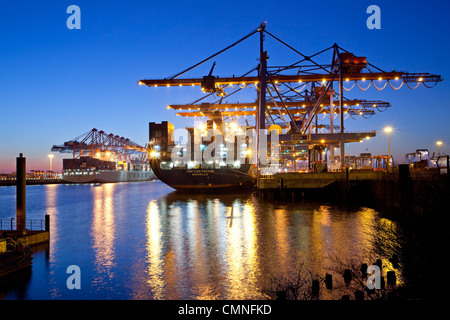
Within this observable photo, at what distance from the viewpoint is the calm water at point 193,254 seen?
10.2m

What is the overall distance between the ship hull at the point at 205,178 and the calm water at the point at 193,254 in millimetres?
23289

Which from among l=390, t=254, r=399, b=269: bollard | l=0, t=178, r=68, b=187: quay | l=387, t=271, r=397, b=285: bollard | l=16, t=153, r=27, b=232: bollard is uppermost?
l=16, t=153, r=27, b=232: bollard

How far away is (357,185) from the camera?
105 feet

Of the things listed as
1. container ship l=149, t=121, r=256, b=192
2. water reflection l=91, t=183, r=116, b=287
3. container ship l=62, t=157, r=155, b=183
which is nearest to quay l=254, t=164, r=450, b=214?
container ship l=149, t=121, r=256, b=192

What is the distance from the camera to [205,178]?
48.6 metres

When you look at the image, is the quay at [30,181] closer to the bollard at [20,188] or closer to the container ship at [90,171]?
the container ship at [90,171]

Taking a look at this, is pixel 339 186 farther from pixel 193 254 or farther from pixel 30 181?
pixel 30 181

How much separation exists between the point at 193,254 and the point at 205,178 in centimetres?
3426

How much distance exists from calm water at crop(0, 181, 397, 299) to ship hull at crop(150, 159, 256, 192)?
23.3 m

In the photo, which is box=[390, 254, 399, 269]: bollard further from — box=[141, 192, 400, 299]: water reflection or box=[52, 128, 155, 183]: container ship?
box=[52, 128, 155, 183]: container ship

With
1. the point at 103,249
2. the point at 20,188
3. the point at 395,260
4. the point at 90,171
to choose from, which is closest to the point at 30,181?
the point at 90,171

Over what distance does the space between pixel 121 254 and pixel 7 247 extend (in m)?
4.55

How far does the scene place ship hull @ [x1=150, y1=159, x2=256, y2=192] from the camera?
48.6 meters
